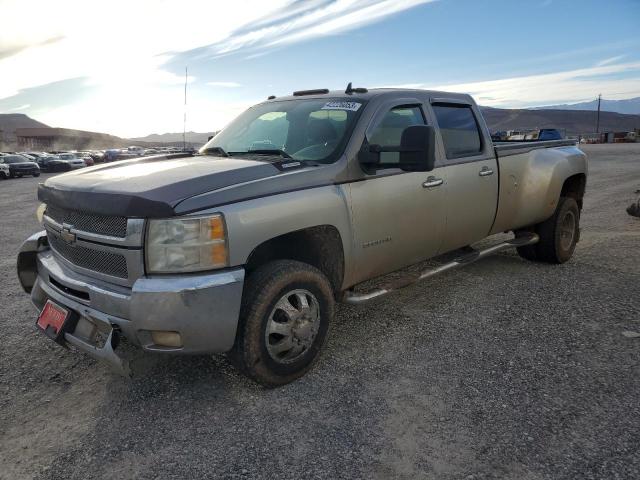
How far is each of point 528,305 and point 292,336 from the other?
2.54m

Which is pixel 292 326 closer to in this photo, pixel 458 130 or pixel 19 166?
pixel 458 130

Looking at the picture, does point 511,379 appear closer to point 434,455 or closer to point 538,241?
point 434,455

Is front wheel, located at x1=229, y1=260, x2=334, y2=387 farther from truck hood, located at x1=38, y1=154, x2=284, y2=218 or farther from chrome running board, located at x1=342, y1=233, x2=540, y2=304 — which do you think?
truck hood, located at x1=38, y1=154, x2=284, y2=218

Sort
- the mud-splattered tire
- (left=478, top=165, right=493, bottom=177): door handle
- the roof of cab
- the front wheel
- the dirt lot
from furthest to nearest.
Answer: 1. the mud-splattered tire
2. (left=478, top=165, right=493, bottom=177): door handle
3. the roof of cab
4. the front wheel
5. the dirt lot

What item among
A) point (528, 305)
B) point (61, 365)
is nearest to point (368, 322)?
point (528, 305)

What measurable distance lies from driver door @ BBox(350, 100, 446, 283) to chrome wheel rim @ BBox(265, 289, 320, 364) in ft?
1.76

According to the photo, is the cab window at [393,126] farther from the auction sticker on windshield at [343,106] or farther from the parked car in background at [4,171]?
the parked car in background at [4,171]

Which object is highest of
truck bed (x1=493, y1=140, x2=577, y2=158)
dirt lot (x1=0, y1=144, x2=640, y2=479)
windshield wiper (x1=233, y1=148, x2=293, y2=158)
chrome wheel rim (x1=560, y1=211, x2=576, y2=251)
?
truck bed (x1=493, y1=140, x2=577, y2=158)

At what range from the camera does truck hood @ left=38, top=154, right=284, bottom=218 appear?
8.57 feet

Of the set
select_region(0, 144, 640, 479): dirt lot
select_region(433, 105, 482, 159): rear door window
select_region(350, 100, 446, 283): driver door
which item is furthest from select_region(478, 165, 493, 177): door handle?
select_region(0, 144, 640, 479): dirt lot

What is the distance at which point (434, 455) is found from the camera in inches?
98.7

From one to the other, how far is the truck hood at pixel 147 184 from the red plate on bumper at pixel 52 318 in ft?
2.05

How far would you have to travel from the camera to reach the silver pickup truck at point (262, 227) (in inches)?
105

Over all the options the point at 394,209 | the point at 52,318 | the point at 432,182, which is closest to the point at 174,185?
the point at 52,318
